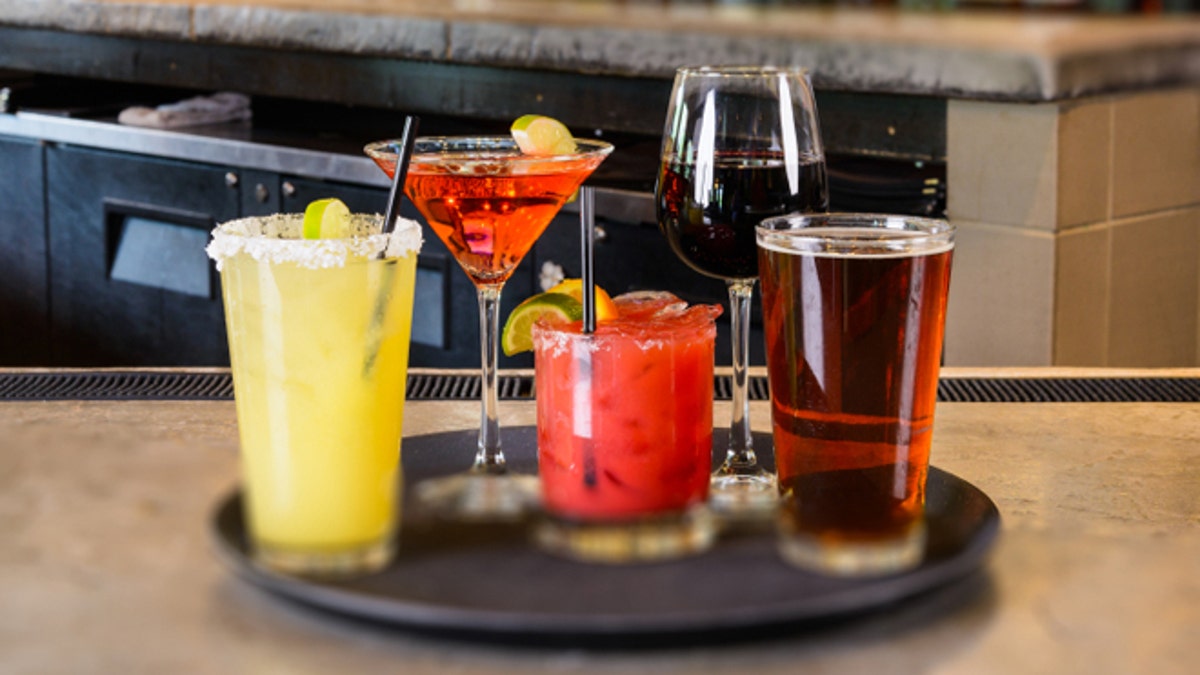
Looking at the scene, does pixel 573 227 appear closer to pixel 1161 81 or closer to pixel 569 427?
pixel 1161 81

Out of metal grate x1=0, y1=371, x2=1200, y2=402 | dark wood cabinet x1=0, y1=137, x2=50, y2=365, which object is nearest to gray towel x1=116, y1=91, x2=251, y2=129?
dark wood cabinet x1=0, y1=137, x2=50, y2=365

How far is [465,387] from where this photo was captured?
1388 millimetres

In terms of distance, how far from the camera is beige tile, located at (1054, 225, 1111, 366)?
8.22ft

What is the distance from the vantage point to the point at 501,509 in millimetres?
607

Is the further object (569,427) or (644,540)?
(569,427)

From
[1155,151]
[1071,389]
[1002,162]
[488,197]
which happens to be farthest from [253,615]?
[1155,151]

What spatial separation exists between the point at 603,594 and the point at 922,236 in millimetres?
360

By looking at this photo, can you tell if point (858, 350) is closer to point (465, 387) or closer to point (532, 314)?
point (532, 314)

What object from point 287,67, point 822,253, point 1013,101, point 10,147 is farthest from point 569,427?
point 10,147

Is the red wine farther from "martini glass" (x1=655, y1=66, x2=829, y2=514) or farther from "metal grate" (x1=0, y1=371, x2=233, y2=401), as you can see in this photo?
"metal grate" (x1=0, y1=371, x2=233, y2=401)

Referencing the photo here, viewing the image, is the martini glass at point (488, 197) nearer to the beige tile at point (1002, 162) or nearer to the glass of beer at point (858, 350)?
the glass of beer at point (858, 350)

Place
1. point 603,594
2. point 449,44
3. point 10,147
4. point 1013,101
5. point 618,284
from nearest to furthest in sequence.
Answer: point 603,594 → point 1013,101 → point 618,284 → point 449,44 → point 10,147

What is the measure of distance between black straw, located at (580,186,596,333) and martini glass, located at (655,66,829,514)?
17 cm

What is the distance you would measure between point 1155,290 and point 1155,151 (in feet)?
0.89
